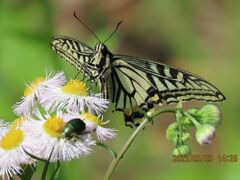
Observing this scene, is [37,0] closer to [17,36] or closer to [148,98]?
[17,36]

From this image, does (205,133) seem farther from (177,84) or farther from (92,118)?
(177,84)

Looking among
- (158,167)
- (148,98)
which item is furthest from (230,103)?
(148,98)

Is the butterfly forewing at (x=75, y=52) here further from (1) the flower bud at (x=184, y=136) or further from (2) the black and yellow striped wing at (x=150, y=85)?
(1) the flower bud at (x=184, y=136)

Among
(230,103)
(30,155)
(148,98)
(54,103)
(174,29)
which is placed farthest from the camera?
(174,29)

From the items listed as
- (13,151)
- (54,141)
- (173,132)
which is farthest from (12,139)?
(173,132)

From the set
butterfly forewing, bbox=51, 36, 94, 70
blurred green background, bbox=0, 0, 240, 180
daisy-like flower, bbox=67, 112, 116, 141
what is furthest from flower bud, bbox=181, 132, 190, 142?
blurred green background, bbox=0, 0, 240, 180
